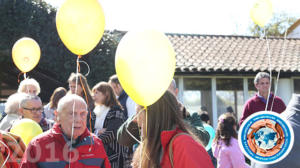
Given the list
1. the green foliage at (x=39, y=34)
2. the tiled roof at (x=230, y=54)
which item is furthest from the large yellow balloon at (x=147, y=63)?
the tiled roof at (x=230, y=54)

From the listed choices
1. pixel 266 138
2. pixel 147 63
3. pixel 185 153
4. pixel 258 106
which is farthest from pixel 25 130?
pixel 258 106

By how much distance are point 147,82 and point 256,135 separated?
103 centimetres

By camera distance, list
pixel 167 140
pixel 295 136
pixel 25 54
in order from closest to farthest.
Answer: pixel 167 140
pixel 295 136
pixel 25 54

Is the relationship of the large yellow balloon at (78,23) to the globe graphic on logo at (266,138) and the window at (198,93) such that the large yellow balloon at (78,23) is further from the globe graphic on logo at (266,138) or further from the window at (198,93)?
the window at (198,93)

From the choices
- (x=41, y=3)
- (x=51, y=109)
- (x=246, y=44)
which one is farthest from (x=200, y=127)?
(x=246, y=44)

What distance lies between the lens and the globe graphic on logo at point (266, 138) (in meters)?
2.74

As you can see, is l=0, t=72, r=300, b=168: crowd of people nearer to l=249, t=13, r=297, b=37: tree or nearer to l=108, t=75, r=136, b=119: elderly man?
l=108, t=75, r=136, b=119: elderly man

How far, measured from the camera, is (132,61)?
92.8 inches

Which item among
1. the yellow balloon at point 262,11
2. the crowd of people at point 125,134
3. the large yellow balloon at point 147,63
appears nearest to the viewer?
the crowd of people at point 125,134

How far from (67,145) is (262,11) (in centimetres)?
285

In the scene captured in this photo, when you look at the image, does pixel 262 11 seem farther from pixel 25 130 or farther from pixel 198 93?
pixel 198 93

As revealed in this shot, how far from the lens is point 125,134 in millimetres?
3139

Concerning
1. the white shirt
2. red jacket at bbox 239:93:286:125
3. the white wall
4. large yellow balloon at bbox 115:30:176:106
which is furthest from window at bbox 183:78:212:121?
the white wall

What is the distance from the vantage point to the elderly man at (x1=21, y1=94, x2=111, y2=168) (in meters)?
2.79
